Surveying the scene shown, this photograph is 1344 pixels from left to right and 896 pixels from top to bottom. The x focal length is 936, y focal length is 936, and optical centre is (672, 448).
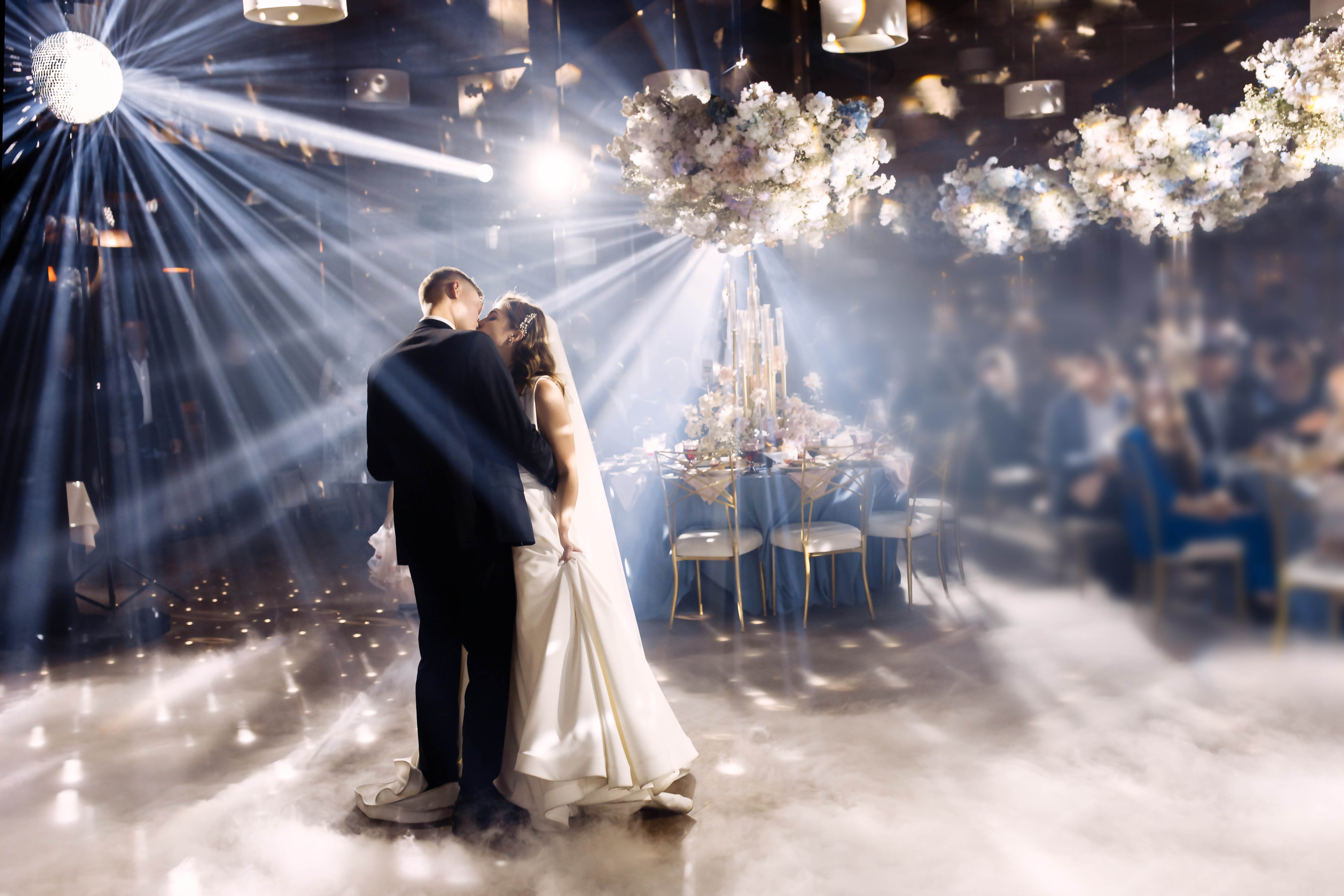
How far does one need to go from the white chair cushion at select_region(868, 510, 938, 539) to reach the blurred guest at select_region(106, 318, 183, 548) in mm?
5877

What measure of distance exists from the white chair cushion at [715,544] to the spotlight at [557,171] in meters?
3.70

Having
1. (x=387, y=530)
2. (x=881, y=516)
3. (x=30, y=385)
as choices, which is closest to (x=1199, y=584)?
(x=881, y=516)

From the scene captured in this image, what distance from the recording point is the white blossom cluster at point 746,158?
422cm

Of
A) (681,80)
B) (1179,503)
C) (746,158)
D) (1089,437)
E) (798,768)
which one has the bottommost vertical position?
(798,768)

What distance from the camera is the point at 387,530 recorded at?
17.0ft

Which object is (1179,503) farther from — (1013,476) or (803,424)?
(1013,476)

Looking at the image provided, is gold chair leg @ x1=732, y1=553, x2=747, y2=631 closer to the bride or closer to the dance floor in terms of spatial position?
the dance floor

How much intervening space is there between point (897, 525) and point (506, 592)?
9.57ft

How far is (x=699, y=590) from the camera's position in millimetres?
5129

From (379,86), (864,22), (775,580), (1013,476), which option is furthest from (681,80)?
(1013,476)

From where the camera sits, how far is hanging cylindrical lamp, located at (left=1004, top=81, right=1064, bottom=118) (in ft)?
24.8

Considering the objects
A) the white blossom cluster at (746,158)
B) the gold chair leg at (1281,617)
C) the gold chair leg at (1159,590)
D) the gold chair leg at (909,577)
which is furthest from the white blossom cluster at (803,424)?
the gold chair leg at (1281,617)

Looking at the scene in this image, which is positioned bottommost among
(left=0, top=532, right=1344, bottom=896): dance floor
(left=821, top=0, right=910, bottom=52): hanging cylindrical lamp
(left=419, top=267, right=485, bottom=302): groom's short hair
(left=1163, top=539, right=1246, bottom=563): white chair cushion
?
(left=0, top=532, right=1344, bottom=896): dance floor

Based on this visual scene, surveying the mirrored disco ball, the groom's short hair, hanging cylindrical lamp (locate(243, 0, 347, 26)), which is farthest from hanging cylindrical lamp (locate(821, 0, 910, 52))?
the mirrored disco ball
